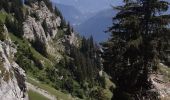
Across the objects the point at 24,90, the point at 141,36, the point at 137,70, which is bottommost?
the point at 24,90

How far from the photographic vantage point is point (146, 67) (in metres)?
34.9

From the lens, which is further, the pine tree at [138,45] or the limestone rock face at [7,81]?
the limestone rock face at [7,81]

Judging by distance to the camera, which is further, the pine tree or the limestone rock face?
the limestone rock face

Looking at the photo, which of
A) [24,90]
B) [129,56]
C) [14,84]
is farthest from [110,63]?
[24,90]

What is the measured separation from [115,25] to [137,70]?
414 cm

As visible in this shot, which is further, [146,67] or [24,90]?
[24,90]

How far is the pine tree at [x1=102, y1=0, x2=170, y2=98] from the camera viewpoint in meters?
34.8

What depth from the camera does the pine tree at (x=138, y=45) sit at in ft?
114

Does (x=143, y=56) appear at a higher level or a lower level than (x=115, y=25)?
lower

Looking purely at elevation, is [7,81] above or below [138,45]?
below

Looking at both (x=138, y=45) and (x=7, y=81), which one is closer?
(x=138, y=45)

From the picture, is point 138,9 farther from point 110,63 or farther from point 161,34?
point 110,63

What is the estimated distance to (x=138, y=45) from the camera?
34.5 meters

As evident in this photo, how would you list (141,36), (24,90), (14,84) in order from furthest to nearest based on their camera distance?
(24,90) < (14,84) < (141,36)
